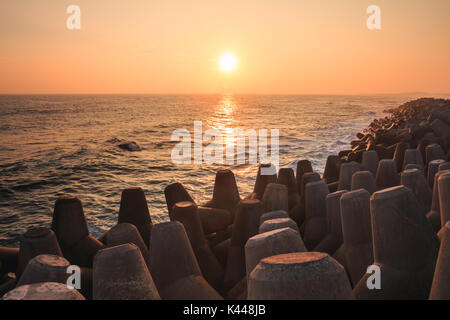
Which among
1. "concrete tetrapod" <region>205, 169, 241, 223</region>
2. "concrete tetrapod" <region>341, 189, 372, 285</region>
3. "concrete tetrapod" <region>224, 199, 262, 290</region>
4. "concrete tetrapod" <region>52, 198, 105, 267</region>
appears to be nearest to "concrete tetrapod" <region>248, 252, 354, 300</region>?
"concrete tetrapod" <region>341, 189, 372, 285</region>

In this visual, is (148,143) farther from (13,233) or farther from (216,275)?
(216,275)

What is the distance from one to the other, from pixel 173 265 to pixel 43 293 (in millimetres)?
961

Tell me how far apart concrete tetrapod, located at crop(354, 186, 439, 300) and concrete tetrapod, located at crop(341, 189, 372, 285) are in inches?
20.5

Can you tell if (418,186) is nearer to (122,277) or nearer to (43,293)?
(122,277)

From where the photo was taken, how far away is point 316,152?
14.9m

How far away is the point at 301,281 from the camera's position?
1130 mm

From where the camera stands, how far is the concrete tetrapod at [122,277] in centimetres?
156

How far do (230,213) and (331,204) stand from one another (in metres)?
1.43

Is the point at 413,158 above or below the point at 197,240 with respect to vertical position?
above

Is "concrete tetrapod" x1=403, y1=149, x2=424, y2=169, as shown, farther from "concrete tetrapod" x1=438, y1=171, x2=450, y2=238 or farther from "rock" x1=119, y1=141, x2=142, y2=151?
"rock" x1=119, y1=141, x2=142, y2=151

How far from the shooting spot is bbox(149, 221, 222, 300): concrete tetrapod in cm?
208

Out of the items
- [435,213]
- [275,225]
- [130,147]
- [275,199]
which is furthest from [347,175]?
[130,147]

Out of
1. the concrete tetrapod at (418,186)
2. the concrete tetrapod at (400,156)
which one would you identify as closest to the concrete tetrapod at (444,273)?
the concrete tetrapod at (418,186)
